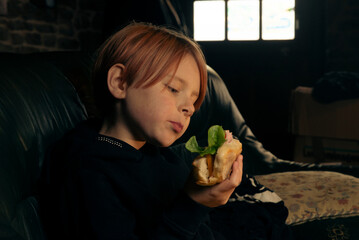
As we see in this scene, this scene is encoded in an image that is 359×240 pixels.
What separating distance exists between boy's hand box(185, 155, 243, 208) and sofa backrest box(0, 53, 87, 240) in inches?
13.3

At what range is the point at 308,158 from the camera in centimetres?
354

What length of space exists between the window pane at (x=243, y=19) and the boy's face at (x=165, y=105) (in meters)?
3.73

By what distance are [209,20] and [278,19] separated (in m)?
0.75

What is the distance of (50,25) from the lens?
3924mm

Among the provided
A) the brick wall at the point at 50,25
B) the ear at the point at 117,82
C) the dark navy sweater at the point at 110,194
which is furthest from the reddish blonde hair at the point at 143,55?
the brick wall at the point at 50,25

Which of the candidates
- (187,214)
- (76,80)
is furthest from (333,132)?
(187,214)

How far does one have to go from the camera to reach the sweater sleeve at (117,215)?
0.80 metres

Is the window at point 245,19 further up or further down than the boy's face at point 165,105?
further up

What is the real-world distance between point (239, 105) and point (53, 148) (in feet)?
12.6

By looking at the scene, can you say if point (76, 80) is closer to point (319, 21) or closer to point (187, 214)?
point (187, 214)

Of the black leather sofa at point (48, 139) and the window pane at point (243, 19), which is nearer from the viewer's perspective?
the black leather sofa at point (48, 139)

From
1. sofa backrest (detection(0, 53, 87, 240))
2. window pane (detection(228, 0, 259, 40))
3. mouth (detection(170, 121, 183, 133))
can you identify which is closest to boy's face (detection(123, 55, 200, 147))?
mouth (detection(170, 121, 183, 133))

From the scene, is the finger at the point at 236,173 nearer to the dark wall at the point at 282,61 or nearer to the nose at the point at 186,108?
the nose at the point at 186,108

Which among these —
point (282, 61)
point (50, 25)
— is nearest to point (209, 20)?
point (282, 61)
